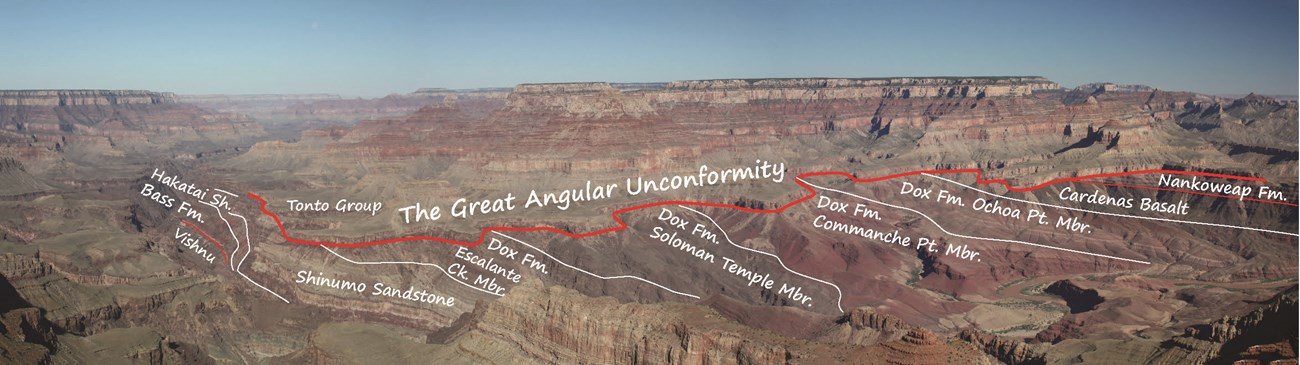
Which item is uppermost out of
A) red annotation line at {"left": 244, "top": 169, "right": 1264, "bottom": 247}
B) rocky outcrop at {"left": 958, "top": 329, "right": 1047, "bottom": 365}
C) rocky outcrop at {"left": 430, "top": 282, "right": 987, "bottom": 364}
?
rocky outcrop at {"left": 430, "top": 282, "right": 987, "bottom": 364}

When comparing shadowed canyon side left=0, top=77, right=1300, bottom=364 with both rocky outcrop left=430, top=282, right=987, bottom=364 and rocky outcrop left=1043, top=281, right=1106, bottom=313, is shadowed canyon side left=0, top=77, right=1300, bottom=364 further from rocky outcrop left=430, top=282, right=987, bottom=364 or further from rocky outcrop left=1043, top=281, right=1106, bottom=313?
rocky outcrop left=1043, top=281, right=1106, bottom=313

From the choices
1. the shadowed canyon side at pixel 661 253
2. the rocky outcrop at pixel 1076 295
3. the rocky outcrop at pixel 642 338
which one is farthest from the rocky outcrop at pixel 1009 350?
the rocky outcrop at pixel 1076 295

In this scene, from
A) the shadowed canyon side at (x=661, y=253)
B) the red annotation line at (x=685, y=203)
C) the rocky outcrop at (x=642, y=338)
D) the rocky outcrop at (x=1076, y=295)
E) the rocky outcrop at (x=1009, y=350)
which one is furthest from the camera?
the red annotation line at (x=685, y=203)

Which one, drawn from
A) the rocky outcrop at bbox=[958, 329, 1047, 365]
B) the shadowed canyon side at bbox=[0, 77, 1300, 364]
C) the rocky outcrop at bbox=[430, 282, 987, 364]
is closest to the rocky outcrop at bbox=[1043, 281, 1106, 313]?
the shadowed canyon side at bbox=[0, 77, 1300, 364]

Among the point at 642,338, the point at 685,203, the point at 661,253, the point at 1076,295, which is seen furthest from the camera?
the point at 685,203

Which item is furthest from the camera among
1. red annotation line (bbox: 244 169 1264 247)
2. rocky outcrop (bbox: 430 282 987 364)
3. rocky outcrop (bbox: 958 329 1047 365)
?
red annotation line (bbox: 244 169 1264 247)

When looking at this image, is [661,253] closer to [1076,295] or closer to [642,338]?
[1076,295]

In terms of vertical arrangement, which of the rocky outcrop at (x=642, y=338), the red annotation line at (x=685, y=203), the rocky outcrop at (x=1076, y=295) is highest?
the rocky outcrop at (x=642, y=338)

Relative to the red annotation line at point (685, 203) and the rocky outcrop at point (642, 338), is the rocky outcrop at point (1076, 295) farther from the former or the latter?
the rocky outcrop at point (642, 338)

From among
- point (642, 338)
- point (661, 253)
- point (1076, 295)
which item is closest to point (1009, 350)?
point (642, 338)

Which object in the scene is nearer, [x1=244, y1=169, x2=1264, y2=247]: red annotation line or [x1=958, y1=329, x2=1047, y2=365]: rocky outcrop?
[x1=958, y1=329, x2=1047, y2=365]: rocky outcrop
